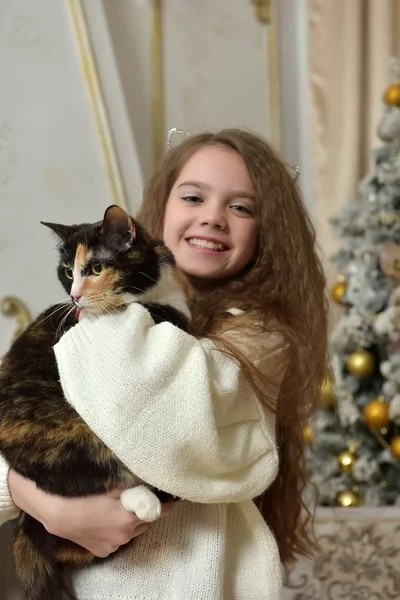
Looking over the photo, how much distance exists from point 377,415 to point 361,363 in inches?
6.5

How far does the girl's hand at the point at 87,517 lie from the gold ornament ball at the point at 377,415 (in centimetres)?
100

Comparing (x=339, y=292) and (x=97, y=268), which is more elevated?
(x=97, y=268)

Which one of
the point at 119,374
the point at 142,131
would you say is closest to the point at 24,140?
the point at 142,131

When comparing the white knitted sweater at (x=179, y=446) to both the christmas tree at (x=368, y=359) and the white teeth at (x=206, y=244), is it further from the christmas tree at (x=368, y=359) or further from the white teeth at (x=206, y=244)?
the christmas tree at (x=368, y=359)

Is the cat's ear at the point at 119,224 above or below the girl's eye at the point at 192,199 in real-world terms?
above

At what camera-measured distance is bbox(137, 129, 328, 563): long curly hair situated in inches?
41.8

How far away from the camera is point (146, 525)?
0.89 m

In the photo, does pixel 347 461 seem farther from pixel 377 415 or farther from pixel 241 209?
pixel 241 209

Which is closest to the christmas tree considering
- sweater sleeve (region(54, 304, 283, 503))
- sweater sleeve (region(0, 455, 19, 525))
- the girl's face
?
the girl's face

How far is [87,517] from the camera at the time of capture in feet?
2.72

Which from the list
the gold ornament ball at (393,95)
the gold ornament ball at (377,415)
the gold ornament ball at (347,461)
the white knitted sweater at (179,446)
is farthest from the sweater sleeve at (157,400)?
the gold ornament ball at (393,95)

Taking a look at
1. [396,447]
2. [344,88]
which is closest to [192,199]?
[396,447]

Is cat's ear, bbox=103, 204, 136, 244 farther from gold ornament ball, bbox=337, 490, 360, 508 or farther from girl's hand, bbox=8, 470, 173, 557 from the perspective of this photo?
gold ornament ball, bbox=337, 490, 360, 508

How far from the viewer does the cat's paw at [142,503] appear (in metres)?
0.80
